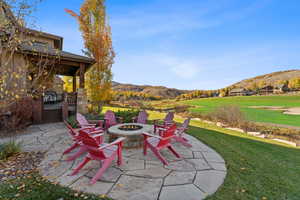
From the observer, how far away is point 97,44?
8.59 metres

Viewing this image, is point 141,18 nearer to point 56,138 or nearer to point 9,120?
point 56,138

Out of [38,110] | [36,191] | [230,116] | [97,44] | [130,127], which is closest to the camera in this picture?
[36,191]

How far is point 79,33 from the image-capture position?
871 centimetres

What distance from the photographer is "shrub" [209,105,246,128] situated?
26.8ft

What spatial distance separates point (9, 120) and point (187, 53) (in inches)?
491

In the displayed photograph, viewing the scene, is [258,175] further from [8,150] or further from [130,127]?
[8,150]

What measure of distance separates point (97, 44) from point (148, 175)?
866 cm

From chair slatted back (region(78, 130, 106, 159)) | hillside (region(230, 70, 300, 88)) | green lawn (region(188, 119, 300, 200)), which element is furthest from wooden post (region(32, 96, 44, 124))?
hillside (region(230, 70, 300, 88))

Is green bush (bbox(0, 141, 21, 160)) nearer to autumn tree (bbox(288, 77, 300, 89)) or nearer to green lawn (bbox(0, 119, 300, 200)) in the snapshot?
green lawn (bbox(0, 119, 300, 200))

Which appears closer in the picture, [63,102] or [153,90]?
[63,102]

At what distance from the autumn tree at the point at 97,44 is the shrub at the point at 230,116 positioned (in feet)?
26.3

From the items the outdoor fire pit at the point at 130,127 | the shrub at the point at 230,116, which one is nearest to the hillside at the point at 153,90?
the shrub at the point at 230,116

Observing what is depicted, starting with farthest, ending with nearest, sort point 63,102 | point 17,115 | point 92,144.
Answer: point 63,102
point 17,115
point 92,144

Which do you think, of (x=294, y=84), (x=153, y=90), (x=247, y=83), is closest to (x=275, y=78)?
(x=247, y=83)
